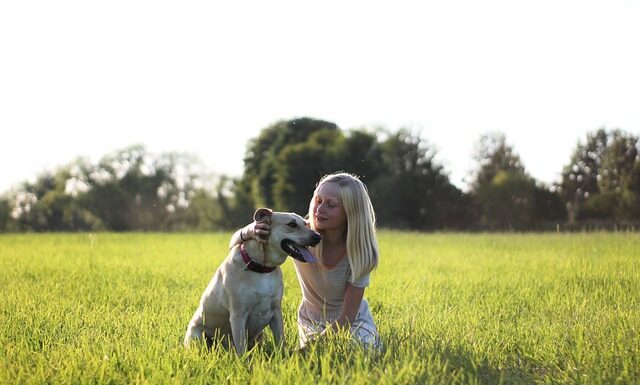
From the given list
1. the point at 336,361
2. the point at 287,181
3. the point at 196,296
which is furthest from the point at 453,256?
the point at 287,181

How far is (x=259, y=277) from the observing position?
4910mm

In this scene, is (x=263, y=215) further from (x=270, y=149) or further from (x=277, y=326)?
(x=270, y=149)

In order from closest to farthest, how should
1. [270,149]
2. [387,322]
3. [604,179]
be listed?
[387,322]
[604,179]
[270,149]

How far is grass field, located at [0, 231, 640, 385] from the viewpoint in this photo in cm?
441

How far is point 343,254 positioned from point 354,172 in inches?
1286

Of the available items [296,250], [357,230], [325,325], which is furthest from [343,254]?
[296,250]

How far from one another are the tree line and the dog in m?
29.0

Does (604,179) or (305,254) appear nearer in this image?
(305,254)

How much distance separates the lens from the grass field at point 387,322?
14.5 ft

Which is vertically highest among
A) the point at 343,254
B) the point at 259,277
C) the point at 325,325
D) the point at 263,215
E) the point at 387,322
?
the point at 263,215

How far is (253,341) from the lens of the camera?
5.13 metres

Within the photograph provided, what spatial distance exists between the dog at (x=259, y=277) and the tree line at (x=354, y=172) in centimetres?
2899

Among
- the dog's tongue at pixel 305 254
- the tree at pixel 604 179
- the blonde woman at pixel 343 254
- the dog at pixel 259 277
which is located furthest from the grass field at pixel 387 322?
the tree at pixel 604 179

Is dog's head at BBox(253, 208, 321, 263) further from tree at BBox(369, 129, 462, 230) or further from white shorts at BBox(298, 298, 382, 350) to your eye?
tree at BBox(369, 129, 462, 230)
